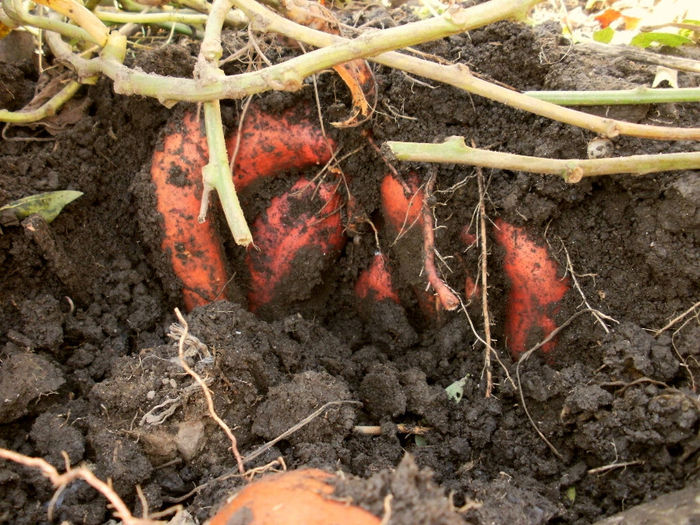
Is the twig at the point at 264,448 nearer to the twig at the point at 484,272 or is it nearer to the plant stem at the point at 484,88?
the twig at the point at 484,272

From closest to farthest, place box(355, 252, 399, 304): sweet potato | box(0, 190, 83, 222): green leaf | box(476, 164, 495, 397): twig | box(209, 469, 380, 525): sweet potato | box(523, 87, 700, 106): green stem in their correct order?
box(209, 469, 380, 525): sweet potato → box(523, 87, 700, 106): green stem → box(476, 164, 495, 397): twig → box(0, 190, 83, 222): green leaf → box(355, 252, 399, 304): sweet potato

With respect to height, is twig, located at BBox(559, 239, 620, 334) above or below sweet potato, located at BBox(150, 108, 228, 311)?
below

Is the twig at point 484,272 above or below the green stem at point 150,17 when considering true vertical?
below

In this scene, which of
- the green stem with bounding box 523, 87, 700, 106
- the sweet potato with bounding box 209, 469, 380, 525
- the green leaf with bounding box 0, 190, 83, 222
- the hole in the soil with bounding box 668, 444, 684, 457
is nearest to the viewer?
the sweet potato with bounding box 209, 469, 380, 525

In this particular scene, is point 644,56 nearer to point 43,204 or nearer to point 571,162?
point 571,162

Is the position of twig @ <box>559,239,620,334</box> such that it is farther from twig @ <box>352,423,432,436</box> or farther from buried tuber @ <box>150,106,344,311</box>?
buried tuber @ <box>150,106,344,311</box>

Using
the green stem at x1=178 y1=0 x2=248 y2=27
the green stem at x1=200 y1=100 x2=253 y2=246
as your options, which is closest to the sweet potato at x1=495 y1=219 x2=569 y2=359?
the green stem at x1=200 y1=100 x2=253 y2=246

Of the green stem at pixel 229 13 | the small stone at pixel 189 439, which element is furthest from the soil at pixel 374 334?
the green stem at pixel 229 13

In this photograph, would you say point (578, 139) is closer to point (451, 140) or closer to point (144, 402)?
point (451, 140)
